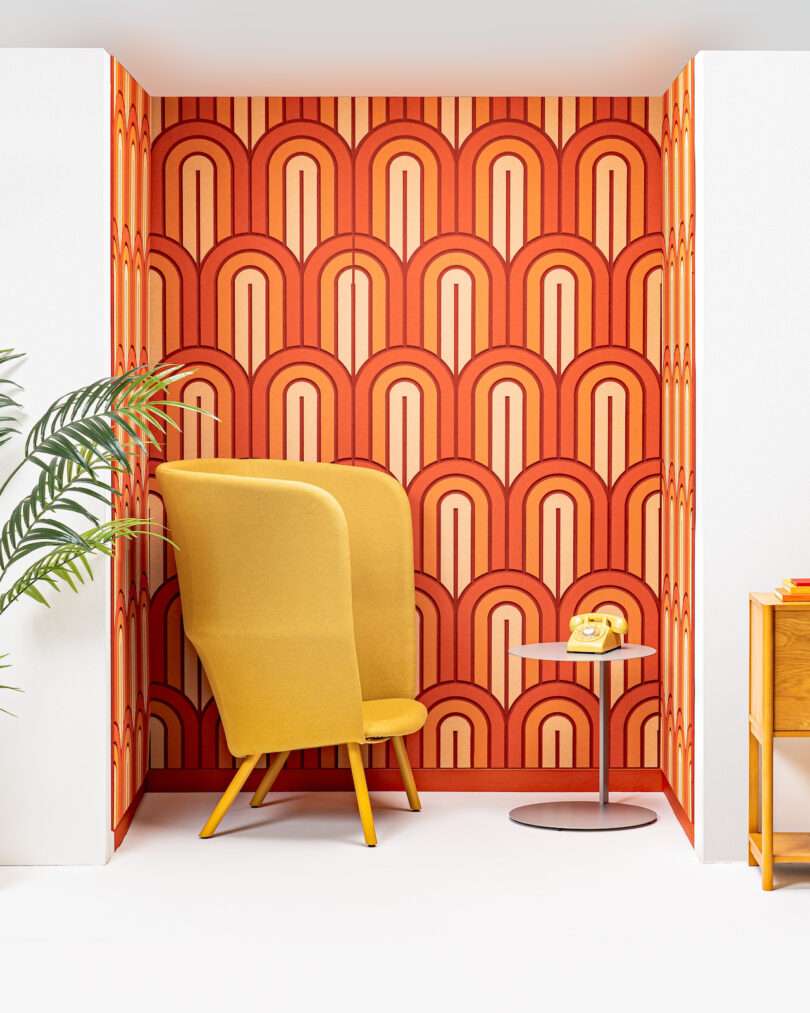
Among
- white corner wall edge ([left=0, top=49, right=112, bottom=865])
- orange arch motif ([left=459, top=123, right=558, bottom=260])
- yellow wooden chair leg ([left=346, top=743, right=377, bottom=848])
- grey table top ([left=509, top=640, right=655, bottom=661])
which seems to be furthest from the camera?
orange arch motif ([left=459, top=123, right=558, bottom=260])

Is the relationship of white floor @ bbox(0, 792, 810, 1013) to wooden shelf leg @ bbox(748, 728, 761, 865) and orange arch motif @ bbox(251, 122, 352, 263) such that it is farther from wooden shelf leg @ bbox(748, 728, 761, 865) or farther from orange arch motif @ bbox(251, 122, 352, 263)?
orange arch motif @ bbox(251, 122, 352, 263)

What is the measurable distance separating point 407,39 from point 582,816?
107 inches

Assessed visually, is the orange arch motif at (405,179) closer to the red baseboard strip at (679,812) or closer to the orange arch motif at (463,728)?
the orange arch motif at (463,728)

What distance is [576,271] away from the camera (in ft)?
16.1

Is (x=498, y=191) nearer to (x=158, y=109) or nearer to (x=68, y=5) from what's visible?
(x=158, y=109)

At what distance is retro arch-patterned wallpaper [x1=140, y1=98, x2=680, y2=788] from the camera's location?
4.90 metres

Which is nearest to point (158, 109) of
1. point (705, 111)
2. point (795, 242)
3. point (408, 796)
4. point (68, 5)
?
Result: point (68, 5)

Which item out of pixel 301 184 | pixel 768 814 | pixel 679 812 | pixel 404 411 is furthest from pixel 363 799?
pixel 301 184

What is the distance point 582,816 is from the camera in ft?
15.1

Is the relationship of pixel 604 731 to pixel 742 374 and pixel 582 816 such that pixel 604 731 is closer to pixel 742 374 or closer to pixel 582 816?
pixel 582 816

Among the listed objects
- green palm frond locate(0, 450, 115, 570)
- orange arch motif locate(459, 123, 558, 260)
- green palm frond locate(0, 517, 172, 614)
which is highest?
orange arch motif locate(459, 123, 558, 260)

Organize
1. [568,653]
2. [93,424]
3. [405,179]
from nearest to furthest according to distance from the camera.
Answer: [93,424] < [568,653] < [405,179]

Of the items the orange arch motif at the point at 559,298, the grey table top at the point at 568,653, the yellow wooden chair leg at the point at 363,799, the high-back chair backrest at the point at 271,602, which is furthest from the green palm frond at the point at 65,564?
the orange arch motif at the point at 559,298

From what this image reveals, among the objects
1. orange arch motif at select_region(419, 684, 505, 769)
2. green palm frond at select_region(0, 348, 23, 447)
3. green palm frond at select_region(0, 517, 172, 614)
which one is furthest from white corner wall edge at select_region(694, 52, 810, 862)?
green palm frond at select_region(0, 348, 23, 447)
